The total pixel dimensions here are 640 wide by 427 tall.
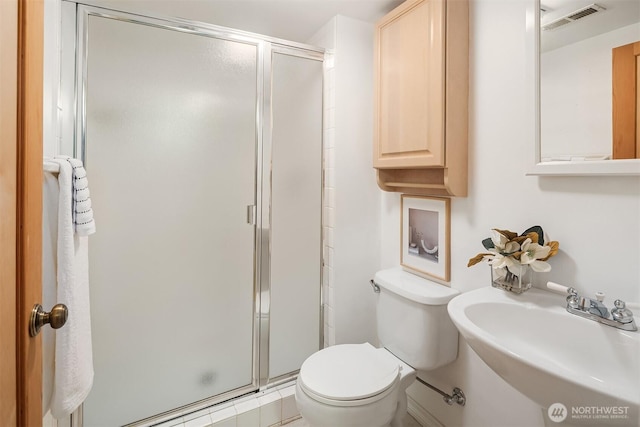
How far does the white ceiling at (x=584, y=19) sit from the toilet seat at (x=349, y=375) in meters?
1.35

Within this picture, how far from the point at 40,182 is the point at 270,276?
119cm

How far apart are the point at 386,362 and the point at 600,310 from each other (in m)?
0.81

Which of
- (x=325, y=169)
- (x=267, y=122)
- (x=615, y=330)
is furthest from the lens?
(x=325, y=169)

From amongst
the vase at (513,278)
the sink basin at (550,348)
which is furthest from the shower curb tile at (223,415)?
the vase at (513,278)

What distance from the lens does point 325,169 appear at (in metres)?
1.86

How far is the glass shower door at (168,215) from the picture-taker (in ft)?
4.52

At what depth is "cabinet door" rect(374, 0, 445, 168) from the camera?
1346 millimetres

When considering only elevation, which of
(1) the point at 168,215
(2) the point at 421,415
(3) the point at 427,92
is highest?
(3) the point at 427,92

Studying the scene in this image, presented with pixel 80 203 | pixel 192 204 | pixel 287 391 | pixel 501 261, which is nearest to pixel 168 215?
pixel 192 204

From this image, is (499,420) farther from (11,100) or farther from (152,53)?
(152,53)

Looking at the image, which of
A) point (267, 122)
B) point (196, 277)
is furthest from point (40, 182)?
point (267, 122)

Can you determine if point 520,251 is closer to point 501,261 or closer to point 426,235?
point 501,261

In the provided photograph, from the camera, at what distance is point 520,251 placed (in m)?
1.12

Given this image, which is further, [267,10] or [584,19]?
[267,10]
